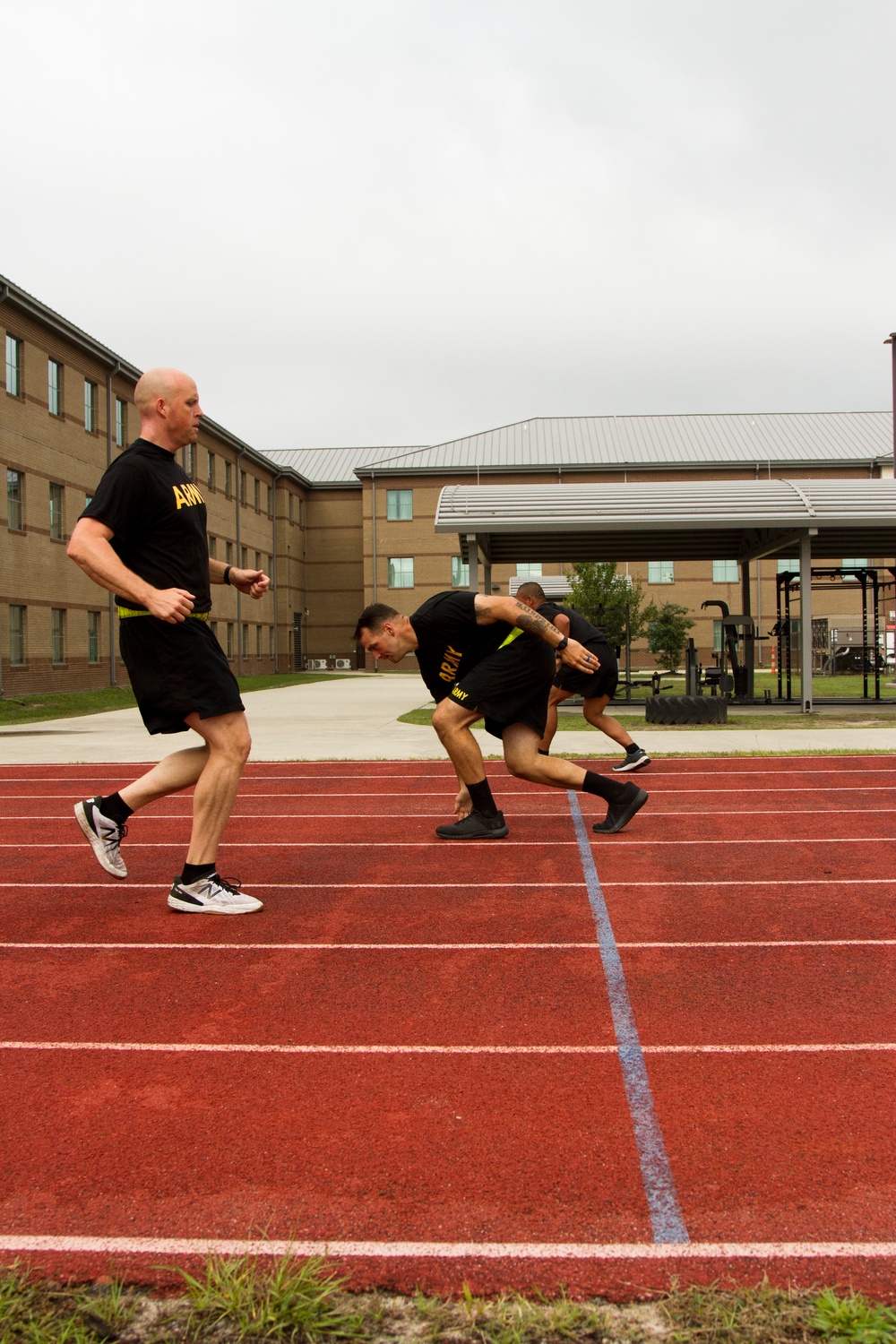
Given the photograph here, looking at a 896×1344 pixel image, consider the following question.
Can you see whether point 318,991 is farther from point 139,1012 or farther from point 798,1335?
point 798,1335

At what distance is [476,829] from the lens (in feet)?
23.5

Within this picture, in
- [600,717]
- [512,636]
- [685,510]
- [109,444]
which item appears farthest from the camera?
[109,444]

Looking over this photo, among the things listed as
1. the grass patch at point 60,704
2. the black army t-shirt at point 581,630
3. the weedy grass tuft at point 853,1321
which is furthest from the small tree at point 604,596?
the weedy grass tuft at point 853,1321

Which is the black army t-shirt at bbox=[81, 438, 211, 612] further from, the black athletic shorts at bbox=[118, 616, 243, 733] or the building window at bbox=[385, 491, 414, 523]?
the building window at bbox=[385, 491, 414, 523]

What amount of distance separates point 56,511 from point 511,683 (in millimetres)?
26394

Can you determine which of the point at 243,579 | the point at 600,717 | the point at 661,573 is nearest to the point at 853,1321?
the point at 243,579

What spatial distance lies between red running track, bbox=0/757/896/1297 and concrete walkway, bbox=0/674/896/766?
6.05 meters

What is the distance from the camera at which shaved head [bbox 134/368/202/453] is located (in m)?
4.78

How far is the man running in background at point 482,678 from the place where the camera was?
6.46m

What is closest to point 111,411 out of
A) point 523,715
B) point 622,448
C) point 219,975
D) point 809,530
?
point 809,530

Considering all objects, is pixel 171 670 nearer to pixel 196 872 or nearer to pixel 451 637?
pixel 196 872

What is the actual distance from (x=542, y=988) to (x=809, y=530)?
14990 mm

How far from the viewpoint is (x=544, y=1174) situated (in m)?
2.58

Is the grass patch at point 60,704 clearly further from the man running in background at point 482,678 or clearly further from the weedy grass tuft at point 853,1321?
the weedy grass tuft at point 853,1321
